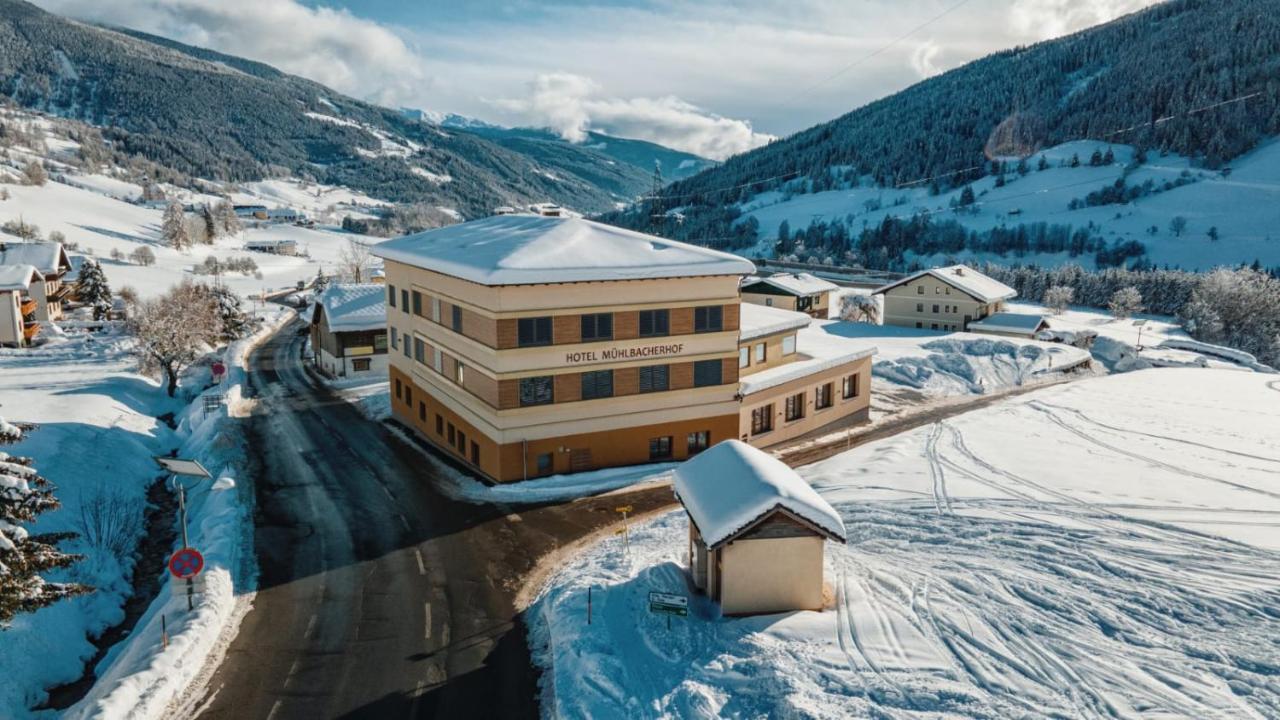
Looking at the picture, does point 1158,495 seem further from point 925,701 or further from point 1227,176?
point 1227,176

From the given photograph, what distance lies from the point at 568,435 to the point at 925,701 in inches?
870

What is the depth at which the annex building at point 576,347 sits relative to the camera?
34812mm

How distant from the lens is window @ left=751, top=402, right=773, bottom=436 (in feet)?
139

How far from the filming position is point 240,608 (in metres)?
24.0

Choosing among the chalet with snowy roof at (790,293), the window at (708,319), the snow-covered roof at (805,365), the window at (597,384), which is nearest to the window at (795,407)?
the snow-covered roof at (805,365)

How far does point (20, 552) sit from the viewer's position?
16797 millimetres

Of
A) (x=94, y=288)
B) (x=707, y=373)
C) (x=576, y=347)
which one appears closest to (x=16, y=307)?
(x=94, y=288)

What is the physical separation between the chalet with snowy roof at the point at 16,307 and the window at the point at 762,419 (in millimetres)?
67765

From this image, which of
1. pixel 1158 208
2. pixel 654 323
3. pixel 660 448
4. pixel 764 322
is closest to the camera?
pixel 654 323

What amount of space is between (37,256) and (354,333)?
51379 mm

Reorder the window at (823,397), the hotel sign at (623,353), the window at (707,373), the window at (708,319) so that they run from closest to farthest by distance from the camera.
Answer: the hotel sign at (623,353), the window at (708,319), the window at (707,373), the window at (823,397)

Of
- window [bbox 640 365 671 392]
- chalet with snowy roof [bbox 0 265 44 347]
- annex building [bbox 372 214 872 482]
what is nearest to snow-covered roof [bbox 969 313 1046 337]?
annex building [bbox 372 214 872 482]

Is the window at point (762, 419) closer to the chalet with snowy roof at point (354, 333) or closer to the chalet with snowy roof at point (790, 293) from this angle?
the chalet with snowy roof at point (354, 333)

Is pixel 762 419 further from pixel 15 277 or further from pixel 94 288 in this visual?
pixel 94 288
